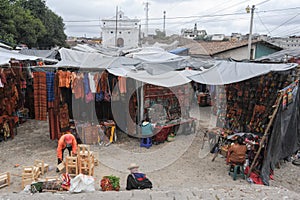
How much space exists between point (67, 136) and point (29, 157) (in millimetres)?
1431

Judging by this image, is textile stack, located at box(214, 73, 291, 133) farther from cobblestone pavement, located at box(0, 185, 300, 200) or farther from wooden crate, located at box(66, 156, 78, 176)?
wooden crate, located at box(66, 156, 78, 176)

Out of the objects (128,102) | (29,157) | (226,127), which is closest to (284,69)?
(226,127)

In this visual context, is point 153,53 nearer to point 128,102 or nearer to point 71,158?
point 128,102

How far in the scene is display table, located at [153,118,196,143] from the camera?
7508 mm

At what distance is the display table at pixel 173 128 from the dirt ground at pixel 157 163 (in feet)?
0.67

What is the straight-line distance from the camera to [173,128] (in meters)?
8.09

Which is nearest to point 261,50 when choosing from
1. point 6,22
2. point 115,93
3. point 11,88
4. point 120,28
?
point 115,93

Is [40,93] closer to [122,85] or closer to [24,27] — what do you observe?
[122,85]

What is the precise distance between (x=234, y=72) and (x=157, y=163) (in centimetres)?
Answer: 282

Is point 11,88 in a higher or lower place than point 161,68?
lower

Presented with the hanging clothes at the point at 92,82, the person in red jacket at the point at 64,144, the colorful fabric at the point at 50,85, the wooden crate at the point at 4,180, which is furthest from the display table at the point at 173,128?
the wooden crate at the point at 4,180

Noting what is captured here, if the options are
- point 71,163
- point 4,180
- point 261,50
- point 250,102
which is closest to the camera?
point 4,180

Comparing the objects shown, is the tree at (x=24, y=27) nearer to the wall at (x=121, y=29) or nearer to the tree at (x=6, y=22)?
the tree at (x=6, y=22)

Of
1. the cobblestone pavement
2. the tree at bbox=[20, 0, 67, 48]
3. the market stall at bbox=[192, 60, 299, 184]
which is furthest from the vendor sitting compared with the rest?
the tree at bbox=[20, 0, 67, 48]
